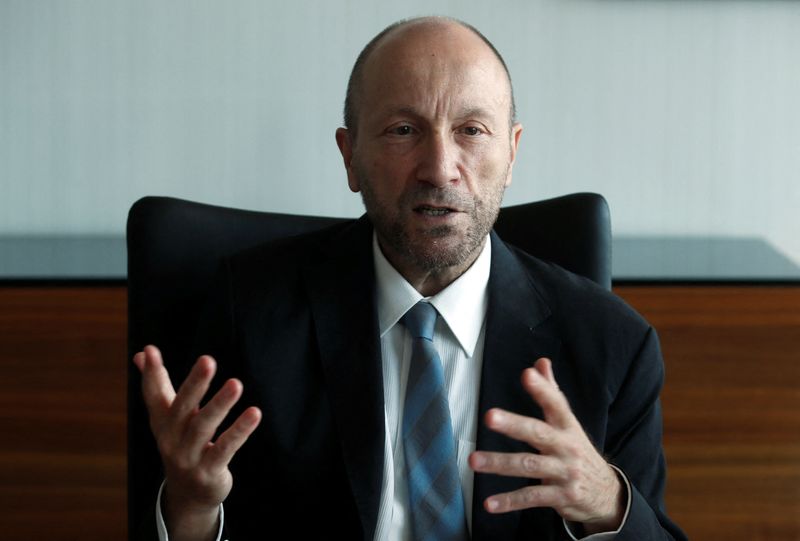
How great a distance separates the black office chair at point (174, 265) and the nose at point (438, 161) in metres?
0.24

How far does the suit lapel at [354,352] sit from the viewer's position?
4.33 feet

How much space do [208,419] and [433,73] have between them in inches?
22.1

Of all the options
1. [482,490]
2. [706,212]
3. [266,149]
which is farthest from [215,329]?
[706,212]

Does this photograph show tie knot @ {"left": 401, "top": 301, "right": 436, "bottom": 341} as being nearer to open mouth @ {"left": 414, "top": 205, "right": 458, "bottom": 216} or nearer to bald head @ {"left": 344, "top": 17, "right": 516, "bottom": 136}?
open mouth @ {"left": 414, "top": 205, "right": 458, "bottom": 216}

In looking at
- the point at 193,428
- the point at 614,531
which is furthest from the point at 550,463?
the point at 193,428

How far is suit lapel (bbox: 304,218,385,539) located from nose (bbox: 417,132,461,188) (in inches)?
6.9

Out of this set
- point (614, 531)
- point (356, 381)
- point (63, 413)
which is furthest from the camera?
point (63, 413)

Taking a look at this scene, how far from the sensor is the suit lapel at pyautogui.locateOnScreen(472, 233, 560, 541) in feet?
A: 4.32

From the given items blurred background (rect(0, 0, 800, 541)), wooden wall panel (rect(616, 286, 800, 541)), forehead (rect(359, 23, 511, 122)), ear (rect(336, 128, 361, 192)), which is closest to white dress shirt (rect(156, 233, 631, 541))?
ear (rect(336, 128, 361, 192))

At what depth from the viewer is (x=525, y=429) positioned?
1101mm

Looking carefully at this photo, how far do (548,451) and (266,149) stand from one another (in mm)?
1483

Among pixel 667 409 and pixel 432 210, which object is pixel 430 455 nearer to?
pixel 432 210

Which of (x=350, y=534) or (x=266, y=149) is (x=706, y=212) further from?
(x=350, y=534)

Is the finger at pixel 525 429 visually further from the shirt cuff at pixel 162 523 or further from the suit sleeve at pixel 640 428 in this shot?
the shirt cuff at pixel 162 523
